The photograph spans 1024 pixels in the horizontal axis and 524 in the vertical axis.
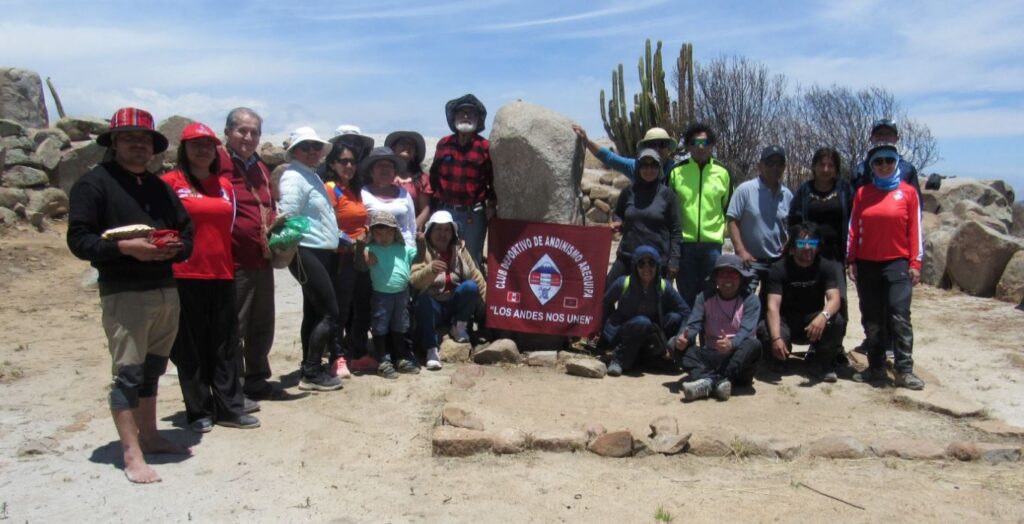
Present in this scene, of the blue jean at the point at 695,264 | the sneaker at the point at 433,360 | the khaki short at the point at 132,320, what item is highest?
the blue jean at the point at 695,264

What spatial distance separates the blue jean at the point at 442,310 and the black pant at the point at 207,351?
183cm

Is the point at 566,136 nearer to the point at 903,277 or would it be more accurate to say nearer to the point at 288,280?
the point at 903,277

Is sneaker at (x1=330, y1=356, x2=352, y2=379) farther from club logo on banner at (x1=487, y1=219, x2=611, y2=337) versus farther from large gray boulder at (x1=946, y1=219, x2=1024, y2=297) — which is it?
large gray boulder at (x1=946, y1=219, x2=1024, y2=297)

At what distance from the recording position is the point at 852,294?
1034 centimetres

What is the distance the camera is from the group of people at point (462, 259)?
4914 mm

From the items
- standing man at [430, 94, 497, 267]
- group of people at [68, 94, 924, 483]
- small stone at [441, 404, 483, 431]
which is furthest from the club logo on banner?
small stone at [441, 404, 483, 431]

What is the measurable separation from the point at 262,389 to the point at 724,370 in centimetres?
330

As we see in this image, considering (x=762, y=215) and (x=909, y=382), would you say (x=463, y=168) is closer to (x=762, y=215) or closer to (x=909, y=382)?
(x=762, y=215)

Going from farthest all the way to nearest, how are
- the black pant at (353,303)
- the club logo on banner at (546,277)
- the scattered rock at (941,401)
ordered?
the club logo on banner at (546,277)
the black pant at (353,303)
the scattered rock at (941,401)

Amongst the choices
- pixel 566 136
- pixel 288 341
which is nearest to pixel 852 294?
pixel 566 136

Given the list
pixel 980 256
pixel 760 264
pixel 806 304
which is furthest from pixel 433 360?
pixel 980 256

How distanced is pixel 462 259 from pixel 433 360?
95 centimetres

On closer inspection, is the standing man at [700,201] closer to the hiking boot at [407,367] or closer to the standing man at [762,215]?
the standing man at [762,215]

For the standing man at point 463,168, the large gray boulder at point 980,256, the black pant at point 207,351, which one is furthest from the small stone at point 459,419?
the large gray boulder at point 980,256
